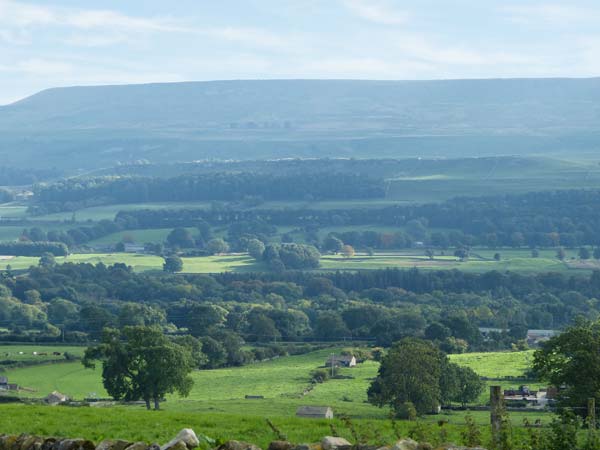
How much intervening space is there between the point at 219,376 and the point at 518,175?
14769 cm

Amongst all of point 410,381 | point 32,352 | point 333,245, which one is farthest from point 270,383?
point 333,245

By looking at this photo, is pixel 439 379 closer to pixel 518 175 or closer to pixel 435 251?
pixel 435 251

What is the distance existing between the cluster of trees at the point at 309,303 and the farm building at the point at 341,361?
219 inches

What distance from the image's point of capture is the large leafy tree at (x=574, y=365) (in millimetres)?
27516

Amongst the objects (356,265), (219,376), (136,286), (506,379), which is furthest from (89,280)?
(506,379)

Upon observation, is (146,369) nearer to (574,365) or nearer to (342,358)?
(574,365)

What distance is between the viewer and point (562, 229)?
488ft

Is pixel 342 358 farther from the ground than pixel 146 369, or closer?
closer

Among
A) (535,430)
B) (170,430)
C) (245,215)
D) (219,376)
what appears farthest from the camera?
(245,215)

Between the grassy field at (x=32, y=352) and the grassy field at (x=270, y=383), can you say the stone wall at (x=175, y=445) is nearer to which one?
the grassy field at (x=270, y=383)

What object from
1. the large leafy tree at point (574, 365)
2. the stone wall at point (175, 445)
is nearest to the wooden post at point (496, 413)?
the stone wall at point (175, 445)

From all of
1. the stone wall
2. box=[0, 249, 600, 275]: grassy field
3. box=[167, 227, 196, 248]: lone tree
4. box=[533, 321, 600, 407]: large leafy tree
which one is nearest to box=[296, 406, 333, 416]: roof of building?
box=[533, 321, 600, 407]: large leafy tree

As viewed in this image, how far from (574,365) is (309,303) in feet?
226

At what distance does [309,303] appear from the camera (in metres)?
96.7
